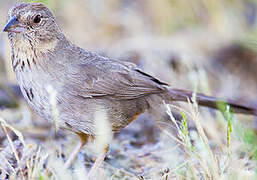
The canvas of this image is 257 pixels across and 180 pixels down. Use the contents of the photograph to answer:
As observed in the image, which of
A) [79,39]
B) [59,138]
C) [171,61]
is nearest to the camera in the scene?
[59,138]

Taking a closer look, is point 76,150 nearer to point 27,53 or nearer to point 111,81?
point 111,81

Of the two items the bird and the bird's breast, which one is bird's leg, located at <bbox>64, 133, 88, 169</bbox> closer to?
the bird

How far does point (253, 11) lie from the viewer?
31.2 ft

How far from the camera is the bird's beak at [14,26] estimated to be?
471 centimetres

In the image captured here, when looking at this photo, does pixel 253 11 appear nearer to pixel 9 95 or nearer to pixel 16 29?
pixel 9 95

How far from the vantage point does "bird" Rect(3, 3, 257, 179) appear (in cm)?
480

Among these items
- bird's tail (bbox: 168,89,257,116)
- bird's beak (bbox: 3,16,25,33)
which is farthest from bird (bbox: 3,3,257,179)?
bird's tail (bbox: 168,89,257,116)

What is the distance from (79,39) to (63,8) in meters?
0.66

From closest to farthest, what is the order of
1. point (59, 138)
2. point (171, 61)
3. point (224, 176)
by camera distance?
1. point (224, 176)
2. point (59, 138)
3. point (171, 61)

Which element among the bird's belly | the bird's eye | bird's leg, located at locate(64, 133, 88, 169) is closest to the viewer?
the bird's belly

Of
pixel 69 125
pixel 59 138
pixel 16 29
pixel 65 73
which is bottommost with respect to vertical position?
pixel 59 138

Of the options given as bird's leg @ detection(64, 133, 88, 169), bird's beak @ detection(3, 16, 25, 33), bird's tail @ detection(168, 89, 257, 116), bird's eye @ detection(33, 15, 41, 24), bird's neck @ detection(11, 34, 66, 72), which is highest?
bird's eye @ detection(33, 15, 41, 24)

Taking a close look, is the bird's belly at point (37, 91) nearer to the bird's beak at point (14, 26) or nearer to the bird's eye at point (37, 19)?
the bird's beak at point (14, 26)

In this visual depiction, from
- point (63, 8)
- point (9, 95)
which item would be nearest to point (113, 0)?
point (63, 8)
